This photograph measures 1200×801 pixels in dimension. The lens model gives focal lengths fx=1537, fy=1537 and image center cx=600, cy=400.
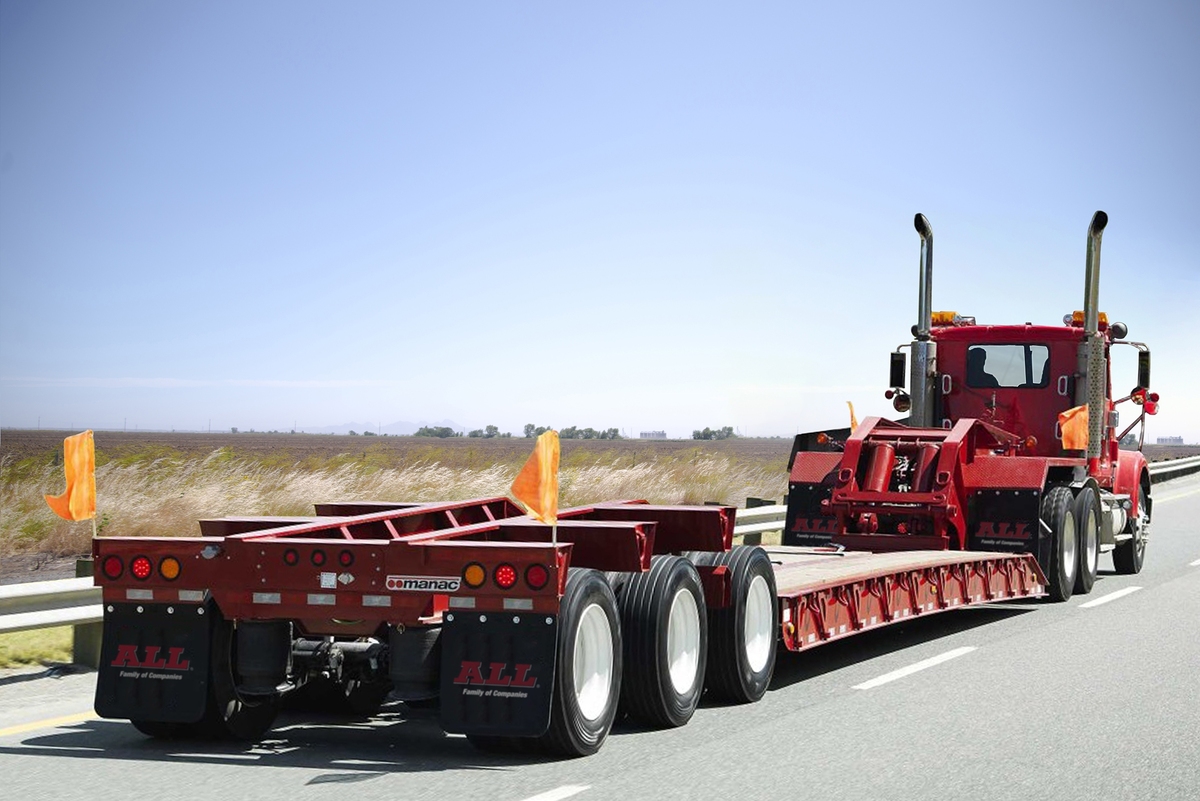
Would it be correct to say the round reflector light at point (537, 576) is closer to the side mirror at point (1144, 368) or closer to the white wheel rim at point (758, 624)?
the white wheel rim at point (758, 624)

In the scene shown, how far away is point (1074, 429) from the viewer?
53.4 ft

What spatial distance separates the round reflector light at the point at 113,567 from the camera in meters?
7.57

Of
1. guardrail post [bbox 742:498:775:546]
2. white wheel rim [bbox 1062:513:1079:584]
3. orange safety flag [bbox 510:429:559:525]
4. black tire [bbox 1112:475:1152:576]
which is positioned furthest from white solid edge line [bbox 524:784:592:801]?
black tire [bbox 1112:475:1152:576]

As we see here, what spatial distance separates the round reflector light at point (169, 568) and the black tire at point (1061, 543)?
31.7 ft

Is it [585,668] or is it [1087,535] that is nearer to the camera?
[585,668]

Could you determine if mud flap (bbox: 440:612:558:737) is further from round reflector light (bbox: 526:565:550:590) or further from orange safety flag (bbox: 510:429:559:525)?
orange safety flag (bbox: 510:429:559:525)

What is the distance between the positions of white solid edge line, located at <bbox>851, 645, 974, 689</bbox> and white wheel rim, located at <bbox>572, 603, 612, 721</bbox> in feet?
8.48

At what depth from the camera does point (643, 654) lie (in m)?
7.98

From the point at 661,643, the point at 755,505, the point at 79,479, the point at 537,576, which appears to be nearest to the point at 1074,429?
the point at 755,505

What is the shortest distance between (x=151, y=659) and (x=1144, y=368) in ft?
41.9

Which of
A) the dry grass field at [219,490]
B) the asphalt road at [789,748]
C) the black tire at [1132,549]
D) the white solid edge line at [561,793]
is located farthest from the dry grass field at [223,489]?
the white solid edge line at [561,793]

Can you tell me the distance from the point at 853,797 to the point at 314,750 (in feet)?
8.97

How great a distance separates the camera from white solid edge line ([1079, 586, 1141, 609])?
48.6ft

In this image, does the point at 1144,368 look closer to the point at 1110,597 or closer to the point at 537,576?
the point at 1110,597
